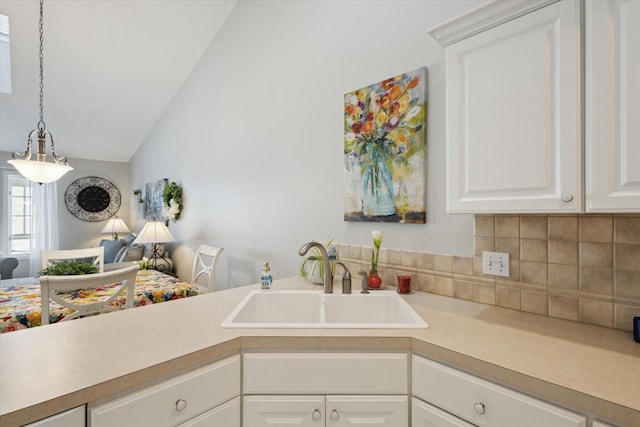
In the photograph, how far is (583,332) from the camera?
3.62ft

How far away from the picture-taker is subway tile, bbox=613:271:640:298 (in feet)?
3.61

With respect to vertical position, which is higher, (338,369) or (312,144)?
(312,144)

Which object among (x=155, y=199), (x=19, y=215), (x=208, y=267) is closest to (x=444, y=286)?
(x=208, y=267)

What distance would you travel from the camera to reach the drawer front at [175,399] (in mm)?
833

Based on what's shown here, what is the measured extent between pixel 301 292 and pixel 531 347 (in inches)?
38.8

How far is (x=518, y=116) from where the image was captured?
42.6 inches

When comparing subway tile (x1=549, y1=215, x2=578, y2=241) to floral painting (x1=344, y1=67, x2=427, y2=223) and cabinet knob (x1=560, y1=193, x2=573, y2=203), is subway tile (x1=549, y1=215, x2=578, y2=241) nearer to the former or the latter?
cabinet knob (x1=560, y1=193, x2=573, y2=203)

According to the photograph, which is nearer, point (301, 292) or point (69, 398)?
point (69, 398)

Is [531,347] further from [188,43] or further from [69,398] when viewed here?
[188,43]

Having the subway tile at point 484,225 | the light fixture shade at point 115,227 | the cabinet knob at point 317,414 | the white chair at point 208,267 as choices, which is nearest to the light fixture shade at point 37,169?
the white chair at point 208,267

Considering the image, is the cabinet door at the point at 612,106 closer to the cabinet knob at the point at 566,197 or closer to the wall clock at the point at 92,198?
the cabinet knob at the point at 566,197

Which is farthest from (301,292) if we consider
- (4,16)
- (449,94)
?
(4,16)

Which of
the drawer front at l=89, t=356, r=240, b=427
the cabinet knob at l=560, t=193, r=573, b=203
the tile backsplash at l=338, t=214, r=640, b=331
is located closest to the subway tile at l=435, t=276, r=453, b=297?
the tile backsplash at l=338, t=214, r=640, b=331

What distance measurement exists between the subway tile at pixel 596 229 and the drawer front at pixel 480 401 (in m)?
0.68
